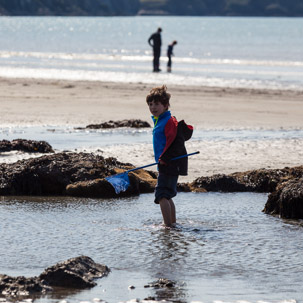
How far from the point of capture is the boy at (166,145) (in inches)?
259

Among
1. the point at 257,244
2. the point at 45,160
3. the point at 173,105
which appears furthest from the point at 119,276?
the point at 173,105

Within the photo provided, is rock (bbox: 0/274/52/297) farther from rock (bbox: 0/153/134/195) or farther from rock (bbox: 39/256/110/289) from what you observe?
rock (bbox: 0/153/134/195)

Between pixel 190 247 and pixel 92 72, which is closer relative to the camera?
pixel 190 247

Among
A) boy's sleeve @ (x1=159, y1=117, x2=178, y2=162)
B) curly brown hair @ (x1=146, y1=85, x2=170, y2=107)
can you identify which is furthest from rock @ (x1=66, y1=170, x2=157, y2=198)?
curly brown hair @ (x1=146, y1=85, x2=170, y2=107)

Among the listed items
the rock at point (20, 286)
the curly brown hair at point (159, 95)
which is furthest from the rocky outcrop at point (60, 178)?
the rock at point (20, 286)

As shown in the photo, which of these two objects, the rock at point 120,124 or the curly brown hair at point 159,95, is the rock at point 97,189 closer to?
the curly brown hair at point 159,95

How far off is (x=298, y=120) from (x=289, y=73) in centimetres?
1676

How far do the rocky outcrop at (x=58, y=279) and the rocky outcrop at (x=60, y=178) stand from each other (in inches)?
105

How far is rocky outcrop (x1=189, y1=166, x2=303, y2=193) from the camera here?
8.25 meters

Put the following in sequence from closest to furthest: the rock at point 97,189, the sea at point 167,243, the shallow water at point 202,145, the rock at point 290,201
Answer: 1. the sea at point 167,243
2. the rock at point 290,201
3. the rock at point 97,189
4. the shallow water at point 202,145

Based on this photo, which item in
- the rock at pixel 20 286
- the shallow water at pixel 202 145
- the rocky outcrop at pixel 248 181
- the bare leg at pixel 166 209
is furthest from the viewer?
the shallow water at pixel 202 145

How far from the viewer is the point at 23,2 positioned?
575 feet

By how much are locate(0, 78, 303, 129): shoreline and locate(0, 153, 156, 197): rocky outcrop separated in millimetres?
5204

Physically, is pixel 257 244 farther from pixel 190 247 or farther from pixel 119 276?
pixel 119 276
